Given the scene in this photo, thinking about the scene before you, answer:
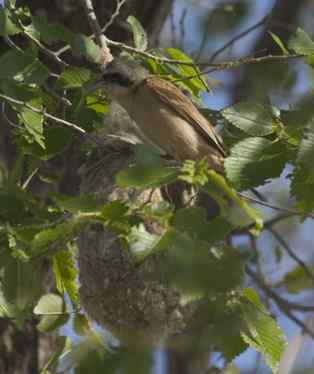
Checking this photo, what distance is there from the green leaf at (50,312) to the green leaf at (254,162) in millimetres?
1681

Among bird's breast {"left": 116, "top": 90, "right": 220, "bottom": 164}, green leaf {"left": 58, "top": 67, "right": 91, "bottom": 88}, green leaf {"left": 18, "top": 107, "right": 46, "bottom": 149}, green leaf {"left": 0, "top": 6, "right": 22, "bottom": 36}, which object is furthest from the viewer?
bird's breast {"left": 116, "top": 90, "right": 220, "bottom": 164}

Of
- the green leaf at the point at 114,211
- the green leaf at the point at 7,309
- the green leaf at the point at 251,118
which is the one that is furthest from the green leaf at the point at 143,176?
A: the green leaf at the point at 7,309

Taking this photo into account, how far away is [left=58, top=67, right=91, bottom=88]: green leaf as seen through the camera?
3.89 metres

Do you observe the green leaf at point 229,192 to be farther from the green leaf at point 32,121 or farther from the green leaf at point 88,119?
the green leaf at point 88,119

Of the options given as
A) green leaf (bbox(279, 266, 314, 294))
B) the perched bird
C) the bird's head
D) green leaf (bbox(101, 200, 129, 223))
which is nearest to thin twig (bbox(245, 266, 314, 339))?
green leaf (bbox(279, 266, 314, 294))

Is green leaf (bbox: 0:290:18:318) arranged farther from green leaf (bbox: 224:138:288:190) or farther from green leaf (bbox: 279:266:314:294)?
green leaf (bbox: 279:266:314:294)

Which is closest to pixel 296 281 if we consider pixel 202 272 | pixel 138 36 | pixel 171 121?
pixel 171 121

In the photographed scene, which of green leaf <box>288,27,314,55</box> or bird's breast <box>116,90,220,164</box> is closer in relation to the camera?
green leaf <box>288,27,314,55</box>

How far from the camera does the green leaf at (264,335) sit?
320 centimetres

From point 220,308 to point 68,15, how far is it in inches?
143

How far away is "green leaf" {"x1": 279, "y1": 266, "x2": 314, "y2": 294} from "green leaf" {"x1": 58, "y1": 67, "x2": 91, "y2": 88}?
242 centimetres

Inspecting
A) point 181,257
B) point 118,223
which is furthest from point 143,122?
point 181,257

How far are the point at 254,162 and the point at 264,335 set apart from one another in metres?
0.71

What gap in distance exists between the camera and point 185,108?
15.0 feet
